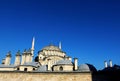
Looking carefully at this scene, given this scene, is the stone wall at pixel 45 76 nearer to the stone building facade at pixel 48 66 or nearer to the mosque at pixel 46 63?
the stone building facade at pixel 48 66

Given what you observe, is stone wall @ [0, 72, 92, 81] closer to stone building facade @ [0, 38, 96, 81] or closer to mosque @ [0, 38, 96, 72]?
stone building facade @ [0, 38, 96, 81]

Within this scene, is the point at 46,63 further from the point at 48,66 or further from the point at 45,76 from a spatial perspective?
the point at 45,76

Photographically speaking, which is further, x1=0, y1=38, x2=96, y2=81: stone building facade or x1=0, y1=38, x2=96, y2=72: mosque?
x1=0, y1=38, x2=96, y2=72: mosque

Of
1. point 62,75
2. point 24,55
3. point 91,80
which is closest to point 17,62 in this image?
point 24,55

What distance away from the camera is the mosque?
80.6 ft

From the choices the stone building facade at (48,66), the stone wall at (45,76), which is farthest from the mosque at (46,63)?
the stone wall at (45,76)

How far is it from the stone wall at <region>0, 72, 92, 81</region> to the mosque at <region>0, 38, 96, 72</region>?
371 centimetres

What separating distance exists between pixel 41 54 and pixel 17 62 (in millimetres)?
5649

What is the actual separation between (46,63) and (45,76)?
516 inches

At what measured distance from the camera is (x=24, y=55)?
3123 centimetres

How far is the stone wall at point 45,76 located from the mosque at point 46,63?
3713mm

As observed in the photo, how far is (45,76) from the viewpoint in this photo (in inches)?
744

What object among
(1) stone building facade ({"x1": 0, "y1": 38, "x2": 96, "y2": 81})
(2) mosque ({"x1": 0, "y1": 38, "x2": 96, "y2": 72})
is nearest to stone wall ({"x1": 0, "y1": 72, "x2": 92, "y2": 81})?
(1) stone building facade ({"x1": 0, "y1": 38, "x2": 96, "y2": 81})

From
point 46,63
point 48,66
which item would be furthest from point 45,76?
point 46,63
